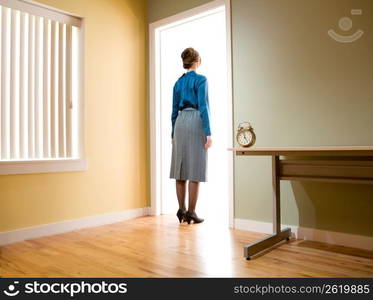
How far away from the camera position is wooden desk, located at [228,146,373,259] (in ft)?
6.38

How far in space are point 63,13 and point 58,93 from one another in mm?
656

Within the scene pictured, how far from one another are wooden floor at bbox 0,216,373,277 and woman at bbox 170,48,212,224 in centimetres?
44

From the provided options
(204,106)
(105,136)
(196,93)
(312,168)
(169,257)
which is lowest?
(169,257)

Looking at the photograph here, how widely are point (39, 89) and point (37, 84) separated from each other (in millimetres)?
40

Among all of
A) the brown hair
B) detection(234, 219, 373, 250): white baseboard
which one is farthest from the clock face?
the brown hair

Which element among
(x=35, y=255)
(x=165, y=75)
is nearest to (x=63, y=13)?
(x=165, y=75)

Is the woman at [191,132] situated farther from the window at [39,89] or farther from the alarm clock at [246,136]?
the window at [39,89]

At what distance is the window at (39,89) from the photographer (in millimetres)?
2521

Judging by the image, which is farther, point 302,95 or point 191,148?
point 191,148

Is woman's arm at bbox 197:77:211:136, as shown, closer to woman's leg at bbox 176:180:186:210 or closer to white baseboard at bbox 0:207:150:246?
woman's leg at bbox 176:180:186:210

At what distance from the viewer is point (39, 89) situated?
8.89 feet

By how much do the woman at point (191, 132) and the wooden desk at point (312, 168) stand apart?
66cm

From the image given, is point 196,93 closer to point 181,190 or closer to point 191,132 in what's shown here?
point 191,132

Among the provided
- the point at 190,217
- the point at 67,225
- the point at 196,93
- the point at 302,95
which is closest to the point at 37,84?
the point at 67,225
